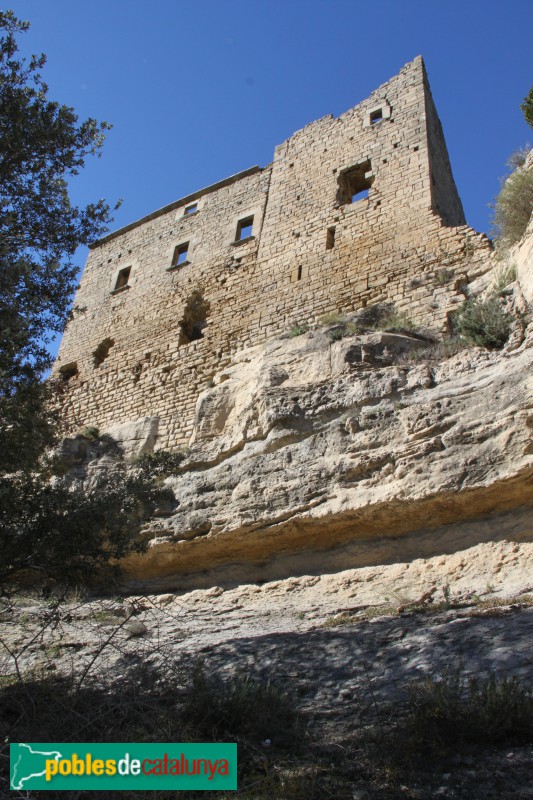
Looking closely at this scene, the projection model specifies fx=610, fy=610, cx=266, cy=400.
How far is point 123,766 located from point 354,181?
12.6 m

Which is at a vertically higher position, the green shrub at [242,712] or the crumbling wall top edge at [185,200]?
the crumbling wall top edge at [185,200]

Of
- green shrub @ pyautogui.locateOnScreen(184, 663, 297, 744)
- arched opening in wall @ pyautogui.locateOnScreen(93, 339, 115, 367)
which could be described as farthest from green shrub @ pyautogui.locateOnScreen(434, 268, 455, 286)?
arched opening in wall @ pyautogui.locateOnScreen(93, 339, 115, 367)

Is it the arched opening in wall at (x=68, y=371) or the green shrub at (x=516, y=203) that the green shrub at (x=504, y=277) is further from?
the arched opening in wall at (x=68, y=371)

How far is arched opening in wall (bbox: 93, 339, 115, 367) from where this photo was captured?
14.6 metres

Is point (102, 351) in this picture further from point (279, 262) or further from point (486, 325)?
point (486, 325)

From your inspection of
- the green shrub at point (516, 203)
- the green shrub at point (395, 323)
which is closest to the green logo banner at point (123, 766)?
the green shrub at point (395, 323)

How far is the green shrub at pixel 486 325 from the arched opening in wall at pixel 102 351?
8.82 m

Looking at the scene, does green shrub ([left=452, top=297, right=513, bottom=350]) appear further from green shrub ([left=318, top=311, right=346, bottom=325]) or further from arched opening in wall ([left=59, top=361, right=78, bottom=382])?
arched opening in wall ([left=59, top=361, right=78, bottom=382])

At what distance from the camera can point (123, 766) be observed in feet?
10.7

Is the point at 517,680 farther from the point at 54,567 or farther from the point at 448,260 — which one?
the point at 448,260

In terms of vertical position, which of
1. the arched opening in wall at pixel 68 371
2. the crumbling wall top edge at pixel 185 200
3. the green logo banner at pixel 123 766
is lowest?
the green logo banner at pixel 123 766

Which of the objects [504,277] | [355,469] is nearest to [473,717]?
[355,469]

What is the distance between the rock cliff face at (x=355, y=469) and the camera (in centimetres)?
610

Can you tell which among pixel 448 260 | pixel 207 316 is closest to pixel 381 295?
pixel 448 260
